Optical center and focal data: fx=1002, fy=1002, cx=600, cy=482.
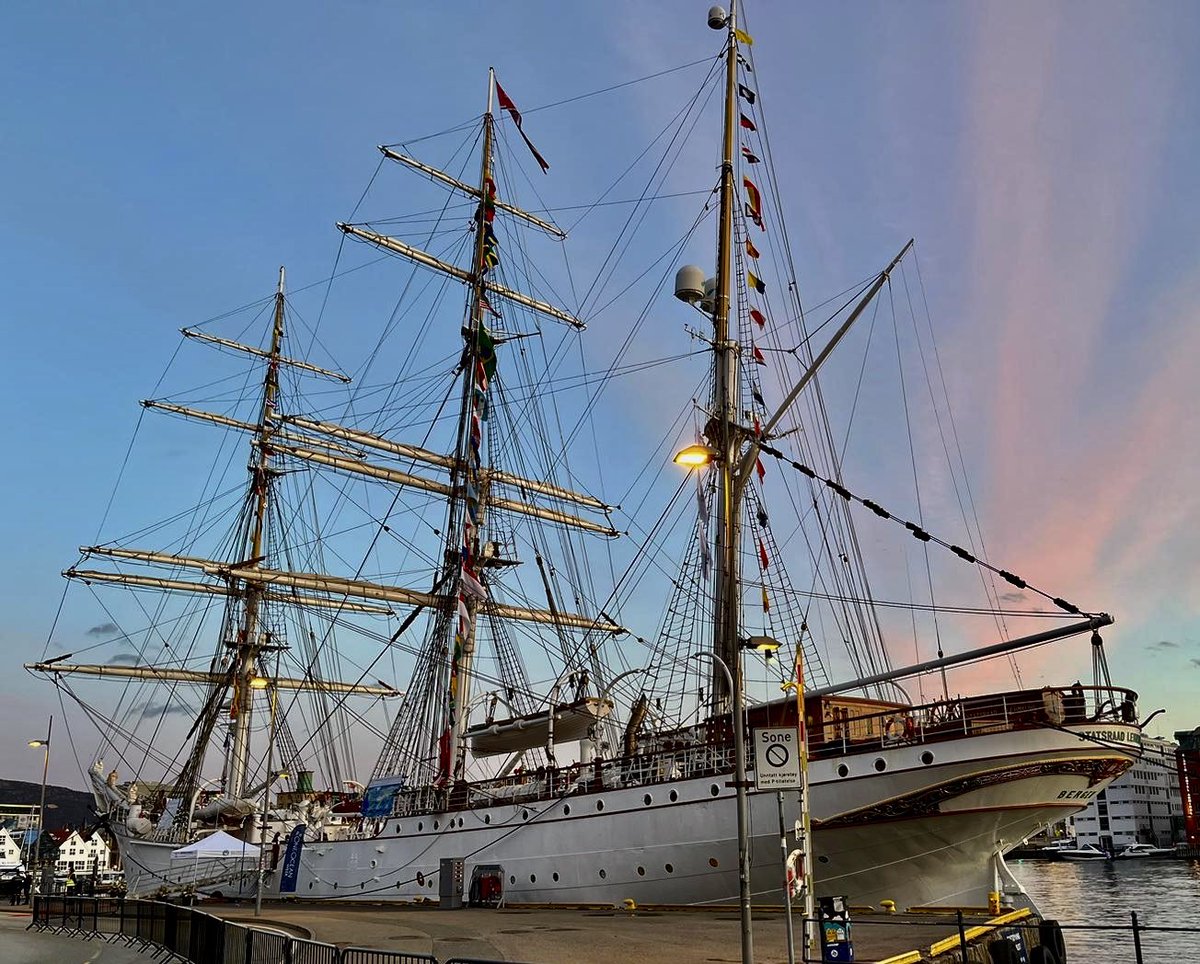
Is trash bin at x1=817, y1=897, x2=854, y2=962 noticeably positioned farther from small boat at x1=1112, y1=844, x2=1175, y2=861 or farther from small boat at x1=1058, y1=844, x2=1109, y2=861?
small boat at x1=1058, y1=844, x2=1109, y2=861

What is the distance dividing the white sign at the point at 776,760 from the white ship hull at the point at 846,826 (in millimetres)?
8888

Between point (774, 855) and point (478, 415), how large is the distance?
23.7 metres

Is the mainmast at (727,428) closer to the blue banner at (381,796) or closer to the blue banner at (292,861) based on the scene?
the blue banner at (381,796)

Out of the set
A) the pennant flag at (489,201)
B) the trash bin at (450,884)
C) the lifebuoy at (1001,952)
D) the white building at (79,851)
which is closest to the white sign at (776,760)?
the lifebuoy at (1001,952)

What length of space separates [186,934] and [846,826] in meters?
12.4

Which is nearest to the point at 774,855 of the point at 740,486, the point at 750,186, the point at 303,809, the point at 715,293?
the point at 740,486

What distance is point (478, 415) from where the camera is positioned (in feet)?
133

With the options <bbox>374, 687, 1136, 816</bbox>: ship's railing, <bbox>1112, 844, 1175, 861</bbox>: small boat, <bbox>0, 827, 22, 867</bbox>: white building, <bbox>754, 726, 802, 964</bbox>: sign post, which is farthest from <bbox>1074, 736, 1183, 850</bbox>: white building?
<bbox>754, 726, 802, 964</bbox>: sign post

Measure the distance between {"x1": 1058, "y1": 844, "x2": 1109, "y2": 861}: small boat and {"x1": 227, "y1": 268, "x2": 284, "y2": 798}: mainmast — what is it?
101 meters

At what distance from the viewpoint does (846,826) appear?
20312mm

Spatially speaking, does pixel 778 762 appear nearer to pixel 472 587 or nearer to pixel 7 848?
pixel 472 587

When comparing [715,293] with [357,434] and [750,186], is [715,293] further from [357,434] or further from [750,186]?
[357,434]

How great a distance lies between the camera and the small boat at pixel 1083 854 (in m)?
114

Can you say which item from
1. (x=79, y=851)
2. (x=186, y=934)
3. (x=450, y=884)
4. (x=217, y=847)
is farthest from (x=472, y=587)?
(x=79, y=851)
